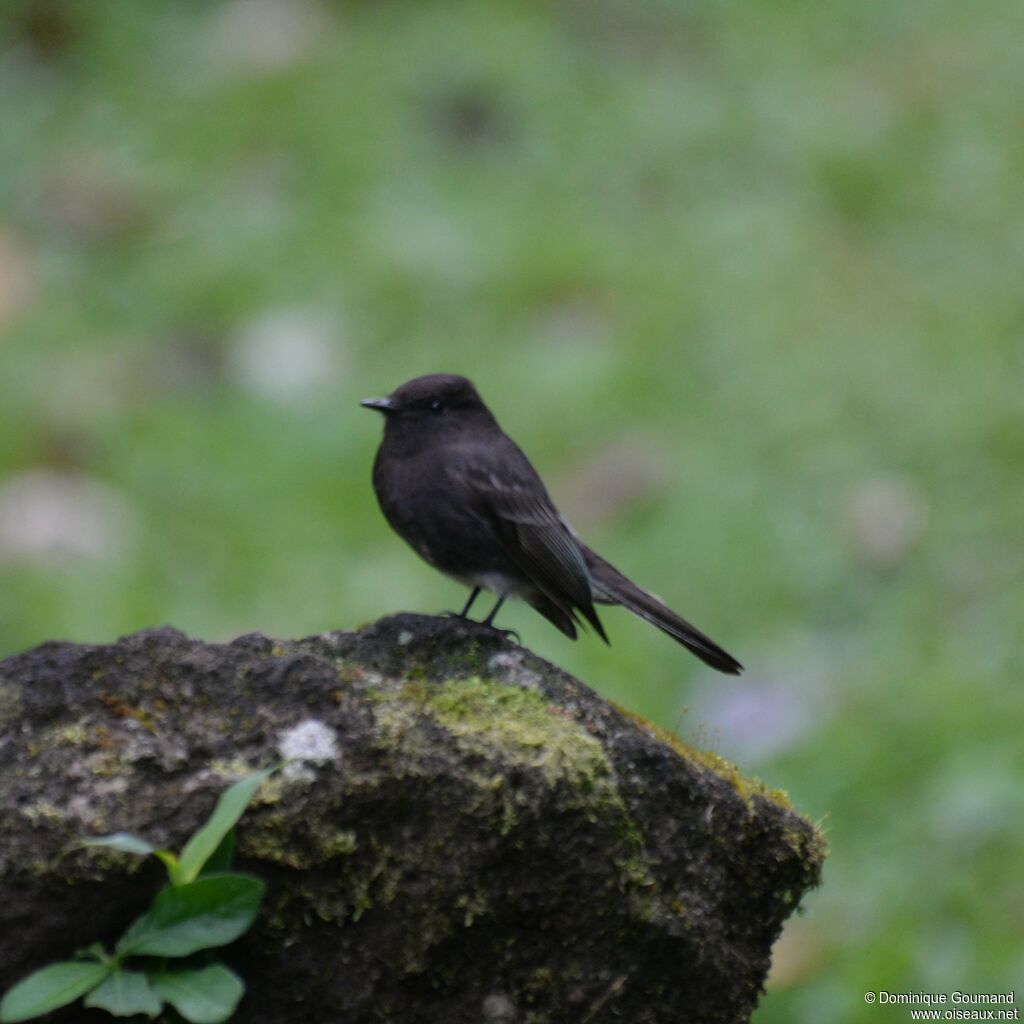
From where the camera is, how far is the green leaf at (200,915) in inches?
100

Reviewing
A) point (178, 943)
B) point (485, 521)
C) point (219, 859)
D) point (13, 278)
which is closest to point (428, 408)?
point (485, 521)

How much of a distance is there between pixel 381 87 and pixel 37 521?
3.49 m

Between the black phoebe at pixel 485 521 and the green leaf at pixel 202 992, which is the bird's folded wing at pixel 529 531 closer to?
the black phoebe at pixel 485 521

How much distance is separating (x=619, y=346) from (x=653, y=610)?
3.41 m

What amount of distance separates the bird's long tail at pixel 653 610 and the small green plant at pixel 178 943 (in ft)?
5.72

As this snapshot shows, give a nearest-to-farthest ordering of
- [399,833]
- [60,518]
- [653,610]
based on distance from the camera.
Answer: [399,833]
[653,610]
[60,518]

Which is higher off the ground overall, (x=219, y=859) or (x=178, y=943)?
(x=219, y=859)

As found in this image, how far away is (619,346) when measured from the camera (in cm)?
758

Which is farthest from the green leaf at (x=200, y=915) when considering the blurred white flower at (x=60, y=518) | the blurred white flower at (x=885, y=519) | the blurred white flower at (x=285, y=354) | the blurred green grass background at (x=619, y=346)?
the blurred white flower at (x=285, y=354)

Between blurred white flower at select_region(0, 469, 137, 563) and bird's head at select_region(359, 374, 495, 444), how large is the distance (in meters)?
2.54

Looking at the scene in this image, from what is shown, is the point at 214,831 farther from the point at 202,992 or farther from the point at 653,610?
the point at 653,610

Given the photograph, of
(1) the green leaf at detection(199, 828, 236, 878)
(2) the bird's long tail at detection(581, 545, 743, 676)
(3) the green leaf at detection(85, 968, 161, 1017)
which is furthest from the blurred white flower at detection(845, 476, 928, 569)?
(3) the green leaf at detection(85, 968, 161, 1017)

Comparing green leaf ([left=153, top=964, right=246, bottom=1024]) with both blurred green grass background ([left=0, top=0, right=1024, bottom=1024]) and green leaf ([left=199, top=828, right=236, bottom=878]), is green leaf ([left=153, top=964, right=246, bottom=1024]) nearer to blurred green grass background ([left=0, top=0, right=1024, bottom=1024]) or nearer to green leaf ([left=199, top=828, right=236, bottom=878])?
green leaf ([left=199, top=828, right=236, bottom=878])

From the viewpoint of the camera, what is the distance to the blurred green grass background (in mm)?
5871
